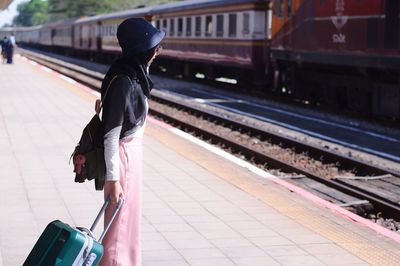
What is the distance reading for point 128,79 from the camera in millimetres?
4293

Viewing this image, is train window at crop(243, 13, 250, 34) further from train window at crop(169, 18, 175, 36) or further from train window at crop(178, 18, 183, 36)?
train window at crop(169, 18, 175, 36)

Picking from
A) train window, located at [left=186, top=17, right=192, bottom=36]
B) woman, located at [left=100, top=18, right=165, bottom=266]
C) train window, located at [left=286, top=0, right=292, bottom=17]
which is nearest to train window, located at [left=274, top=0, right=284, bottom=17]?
train window, located at [left=286, top=0, right=292, bottom=17]

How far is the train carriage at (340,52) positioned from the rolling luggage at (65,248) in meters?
12.1

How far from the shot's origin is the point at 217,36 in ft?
88.6

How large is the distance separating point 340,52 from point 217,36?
10.0 meters

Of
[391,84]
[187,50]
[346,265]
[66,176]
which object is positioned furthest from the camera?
[187,50]

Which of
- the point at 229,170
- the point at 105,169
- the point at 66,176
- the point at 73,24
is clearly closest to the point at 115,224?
the point at 105,169

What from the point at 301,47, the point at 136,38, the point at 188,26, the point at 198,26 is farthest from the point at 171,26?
the point at 136,38

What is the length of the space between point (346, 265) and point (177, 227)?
1.64 meters

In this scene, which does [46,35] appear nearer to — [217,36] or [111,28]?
[111,28]

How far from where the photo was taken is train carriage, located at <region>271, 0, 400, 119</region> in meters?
15.7

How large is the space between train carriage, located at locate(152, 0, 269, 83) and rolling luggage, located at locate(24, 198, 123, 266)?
20085 millimetres

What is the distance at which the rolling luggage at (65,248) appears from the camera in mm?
3842

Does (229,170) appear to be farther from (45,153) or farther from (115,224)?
(115,224)
